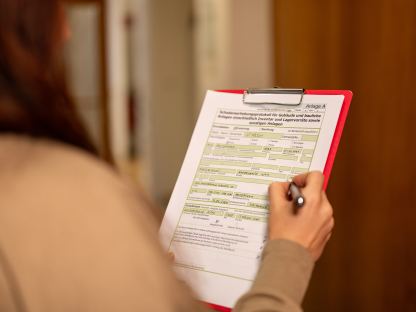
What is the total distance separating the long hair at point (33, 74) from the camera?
636 mm

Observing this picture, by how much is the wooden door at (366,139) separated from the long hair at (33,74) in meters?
1.41

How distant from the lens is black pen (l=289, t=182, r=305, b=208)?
86cm

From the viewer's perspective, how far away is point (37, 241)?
1.99 ft

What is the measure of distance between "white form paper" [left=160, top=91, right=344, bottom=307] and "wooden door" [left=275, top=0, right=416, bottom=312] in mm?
929

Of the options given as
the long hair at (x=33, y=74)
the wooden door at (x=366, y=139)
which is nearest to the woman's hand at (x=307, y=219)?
the long hair at (x=33, y=74)

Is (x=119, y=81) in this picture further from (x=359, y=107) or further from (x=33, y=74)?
(x=33, y=74)

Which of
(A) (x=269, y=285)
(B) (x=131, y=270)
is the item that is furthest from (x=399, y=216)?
(B) (x=131, y=270)

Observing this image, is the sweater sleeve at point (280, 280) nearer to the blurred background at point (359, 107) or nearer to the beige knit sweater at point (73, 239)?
the beige knit sweater at point (73, 239)

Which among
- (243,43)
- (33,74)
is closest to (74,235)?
(33,74)

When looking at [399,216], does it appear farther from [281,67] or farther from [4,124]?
[4,124]

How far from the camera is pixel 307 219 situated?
0.85 m

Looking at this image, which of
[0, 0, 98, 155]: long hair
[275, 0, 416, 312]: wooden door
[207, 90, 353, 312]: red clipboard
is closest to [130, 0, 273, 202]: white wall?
[275, 0, 416, 312]: wooden door

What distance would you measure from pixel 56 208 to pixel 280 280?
31 centimetres

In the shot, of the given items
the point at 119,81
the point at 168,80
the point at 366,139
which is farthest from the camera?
the point at 119,81
